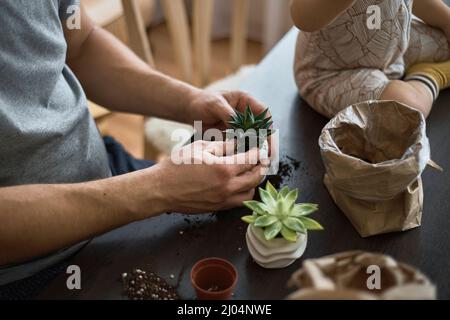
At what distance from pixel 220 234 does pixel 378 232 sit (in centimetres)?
26

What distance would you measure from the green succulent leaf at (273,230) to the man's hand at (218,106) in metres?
0.33

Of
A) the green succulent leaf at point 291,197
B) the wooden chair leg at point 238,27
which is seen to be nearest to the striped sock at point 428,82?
the green succulent leaf at point 291,197

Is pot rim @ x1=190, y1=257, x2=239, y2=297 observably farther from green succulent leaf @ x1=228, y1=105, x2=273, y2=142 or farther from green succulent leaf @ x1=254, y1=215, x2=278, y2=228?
green succulent leaf @ x1=228, y1=105, x2=273, y2=142

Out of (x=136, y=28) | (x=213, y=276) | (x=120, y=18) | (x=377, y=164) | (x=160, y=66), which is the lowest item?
(x=160, y=66)

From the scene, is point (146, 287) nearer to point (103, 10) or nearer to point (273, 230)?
point (273, 230)

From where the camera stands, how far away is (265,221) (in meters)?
0.73

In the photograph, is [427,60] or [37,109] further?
[427,60]

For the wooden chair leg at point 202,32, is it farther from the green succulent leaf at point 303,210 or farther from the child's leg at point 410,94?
the green succulent leaf at point 303,210

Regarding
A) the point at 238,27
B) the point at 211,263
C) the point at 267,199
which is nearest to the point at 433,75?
the point at 267,199

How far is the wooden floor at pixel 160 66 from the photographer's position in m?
2.58

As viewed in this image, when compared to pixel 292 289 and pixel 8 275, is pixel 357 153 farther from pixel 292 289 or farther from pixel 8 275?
pixel 8 275

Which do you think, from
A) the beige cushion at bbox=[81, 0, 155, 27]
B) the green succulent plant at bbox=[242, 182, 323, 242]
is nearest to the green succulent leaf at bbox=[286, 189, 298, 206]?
the green succulent plant at bbox=[242, 182, 323, 242]

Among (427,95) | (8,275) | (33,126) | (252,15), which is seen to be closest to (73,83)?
(33,126)

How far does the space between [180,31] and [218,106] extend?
0.87 meters
